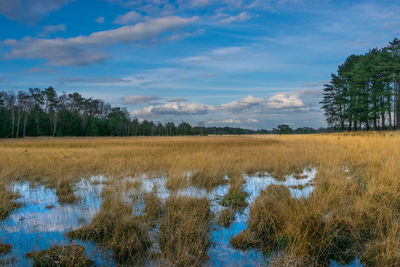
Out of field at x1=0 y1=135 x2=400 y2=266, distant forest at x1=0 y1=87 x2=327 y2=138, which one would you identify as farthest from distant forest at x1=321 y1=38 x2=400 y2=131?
distant forest at x1=0 y1=87 x2=327 y2=138

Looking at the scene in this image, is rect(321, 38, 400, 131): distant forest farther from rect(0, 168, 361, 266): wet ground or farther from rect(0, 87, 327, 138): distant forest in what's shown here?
rect(0, 87, 327, 138): distant forest

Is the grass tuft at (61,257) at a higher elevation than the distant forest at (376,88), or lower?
lower

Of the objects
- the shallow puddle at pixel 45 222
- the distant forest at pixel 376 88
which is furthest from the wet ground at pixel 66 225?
the distant forest at pixel 376 88

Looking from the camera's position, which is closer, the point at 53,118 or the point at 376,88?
the point at 376,88

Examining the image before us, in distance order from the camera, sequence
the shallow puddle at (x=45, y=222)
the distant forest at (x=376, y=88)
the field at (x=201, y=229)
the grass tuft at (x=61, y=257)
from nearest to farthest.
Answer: the grass tuft at (x=61, y=257)
the field at (x=201, y=229)
the shallow puddle at (x=45, y=222)
the distant forest at (x=376, y=88)

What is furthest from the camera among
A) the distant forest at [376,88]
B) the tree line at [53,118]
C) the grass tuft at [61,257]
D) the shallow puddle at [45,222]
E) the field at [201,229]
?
the tree line at [53,118]

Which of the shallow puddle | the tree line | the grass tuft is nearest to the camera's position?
the grass tuft

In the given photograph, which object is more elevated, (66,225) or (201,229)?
(201,229)

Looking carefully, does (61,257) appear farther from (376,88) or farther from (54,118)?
(54,118)

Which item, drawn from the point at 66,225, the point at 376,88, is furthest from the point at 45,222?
the point at 376,88

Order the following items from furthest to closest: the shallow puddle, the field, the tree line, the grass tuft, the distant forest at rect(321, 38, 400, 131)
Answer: the tree line, the distant forest at rect(321, 38, 400, 131), the shallow puddle, the field, the grass tuft

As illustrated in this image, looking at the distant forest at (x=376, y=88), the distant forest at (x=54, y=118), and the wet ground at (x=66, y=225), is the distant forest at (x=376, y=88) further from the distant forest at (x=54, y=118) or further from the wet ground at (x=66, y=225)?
the distant forest at (x=54, y=118)

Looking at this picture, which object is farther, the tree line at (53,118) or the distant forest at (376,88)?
the tree line at (53,118)

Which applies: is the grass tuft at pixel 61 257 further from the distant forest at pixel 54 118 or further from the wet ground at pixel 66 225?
the distant forest at pixel 54 118
